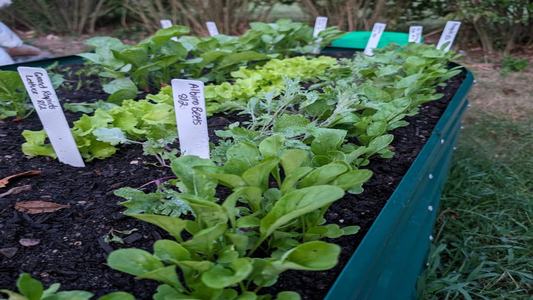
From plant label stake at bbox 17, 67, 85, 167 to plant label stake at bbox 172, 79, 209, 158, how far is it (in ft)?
1.34

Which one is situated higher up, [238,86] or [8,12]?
[238,86]

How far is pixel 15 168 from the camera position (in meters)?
1.37

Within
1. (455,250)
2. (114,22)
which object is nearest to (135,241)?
(455,250)

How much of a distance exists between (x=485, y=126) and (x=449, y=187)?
104cm

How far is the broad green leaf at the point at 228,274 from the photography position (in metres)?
0.67

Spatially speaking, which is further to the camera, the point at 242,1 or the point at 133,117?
the point at 242,1

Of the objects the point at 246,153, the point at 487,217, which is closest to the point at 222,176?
→ the point at 246,153

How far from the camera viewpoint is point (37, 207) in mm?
1135

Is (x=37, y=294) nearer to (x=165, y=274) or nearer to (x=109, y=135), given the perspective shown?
(x=165, y=274)

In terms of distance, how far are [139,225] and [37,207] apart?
1.00 feet

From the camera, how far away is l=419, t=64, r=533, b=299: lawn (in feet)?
5.42

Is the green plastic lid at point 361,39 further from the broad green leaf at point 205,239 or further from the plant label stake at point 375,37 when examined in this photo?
the broad green leaf at point 205,239

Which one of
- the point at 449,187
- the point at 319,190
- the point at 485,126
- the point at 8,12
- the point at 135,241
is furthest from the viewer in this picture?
the point at 8,12

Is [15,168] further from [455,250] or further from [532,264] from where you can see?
[532,264]
